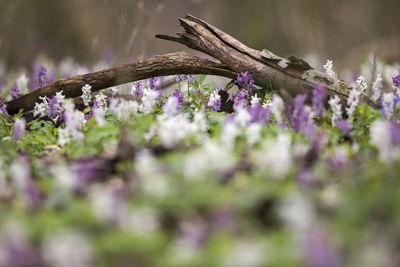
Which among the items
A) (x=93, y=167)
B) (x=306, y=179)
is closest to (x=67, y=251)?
(x=93, y=167)

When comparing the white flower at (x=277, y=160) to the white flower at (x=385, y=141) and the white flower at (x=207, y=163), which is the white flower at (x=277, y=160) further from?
the white flower at (x=385, y=141)

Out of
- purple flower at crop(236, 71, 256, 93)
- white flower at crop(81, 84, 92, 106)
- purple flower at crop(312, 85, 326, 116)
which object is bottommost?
purple flower at crop(312, 85, 326, 116)

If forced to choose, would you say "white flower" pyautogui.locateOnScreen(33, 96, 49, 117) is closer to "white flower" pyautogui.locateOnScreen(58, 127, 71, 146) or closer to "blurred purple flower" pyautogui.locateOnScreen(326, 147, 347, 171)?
"white flower" pyautogui.locateOnScreen(58, 127, 71, 146)

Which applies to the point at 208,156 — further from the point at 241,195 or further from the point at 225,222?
the point at 225,222

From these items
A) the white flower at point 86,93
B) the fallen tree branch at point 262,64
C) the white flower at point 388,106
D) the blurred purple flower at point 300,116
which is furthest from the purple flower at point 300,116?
the white flower at point 86,93

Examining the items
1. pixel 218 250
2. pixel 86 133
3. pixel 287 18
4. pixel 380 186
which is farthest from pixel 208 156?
pixel 287 18

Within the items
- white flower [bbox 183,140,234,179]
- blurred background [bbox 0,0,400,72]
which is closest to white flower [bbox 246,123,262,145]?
white flower [bbox 183,140,234,179]

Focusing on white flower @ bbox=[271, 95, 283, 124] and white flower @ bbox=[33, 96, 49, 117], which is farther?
white flower @ bbox=[33, 96, 49, 117]

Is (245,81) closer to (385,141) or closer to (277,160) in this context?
(385,141)
